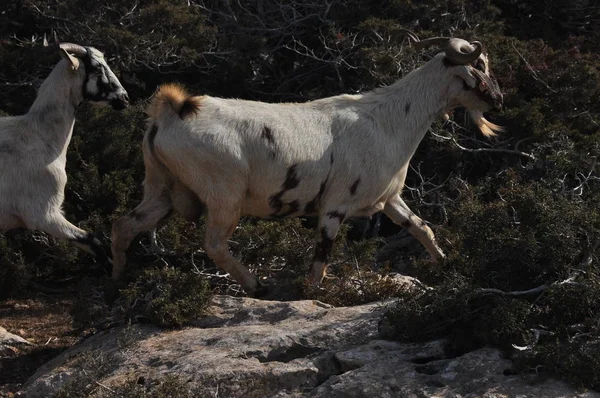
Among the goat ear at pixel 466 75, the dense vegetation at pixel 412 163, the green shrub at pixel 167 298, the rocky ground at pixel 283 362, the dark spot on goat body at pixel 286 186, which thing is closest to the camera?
the rocky ground at pixel 283 362

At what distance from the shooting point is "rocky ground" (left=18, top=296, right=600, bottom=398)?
6.03 metres

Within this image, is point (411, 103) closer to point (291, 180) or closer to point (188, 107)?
point (291, 180)

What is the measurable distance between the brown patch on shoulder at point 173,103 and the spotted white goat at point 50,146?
1.19m

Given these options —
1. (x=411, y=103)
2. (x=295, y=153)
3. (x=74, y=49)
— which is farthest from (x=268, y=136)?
(x=74, y=49)

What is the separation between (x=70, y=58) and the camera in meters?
8.91

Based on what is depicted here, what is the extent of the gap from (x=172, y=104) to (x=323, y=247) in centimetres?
169

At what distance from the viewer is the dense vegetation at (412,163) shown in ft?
21.2

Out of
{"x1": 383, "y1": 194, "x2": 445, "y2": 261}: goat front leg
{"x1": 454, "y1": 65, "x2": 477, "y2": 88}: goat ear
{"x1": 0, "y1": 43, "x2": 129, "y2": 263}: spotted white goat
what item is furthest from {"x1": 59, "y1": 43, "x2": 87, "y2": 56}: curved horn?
{"x1": 454, "y1": 65, "x2": 477, "y2": 88}: goat ear

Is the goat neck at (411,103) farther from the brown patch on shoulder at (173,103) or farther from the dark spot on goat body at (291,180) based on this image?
the brown patch on shoulder at (173,103)

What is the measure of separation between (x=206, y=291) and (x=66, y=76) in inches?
103

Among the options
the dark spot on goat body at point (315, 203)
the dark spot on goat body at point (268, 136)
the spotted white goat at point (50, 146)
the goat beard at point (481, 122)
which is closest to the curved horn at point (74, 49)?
the spotted white goat at point (50, 146)

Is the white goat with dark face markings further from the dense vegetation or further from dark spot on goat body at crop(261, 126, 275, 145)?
the dense vegetation

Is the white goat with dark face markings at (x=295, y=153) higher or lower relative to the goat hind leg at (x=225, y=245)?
higher

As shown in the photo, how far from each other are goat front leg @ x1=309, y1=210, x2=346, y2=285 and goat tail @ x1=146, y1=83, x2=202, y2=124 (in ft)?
4.62
